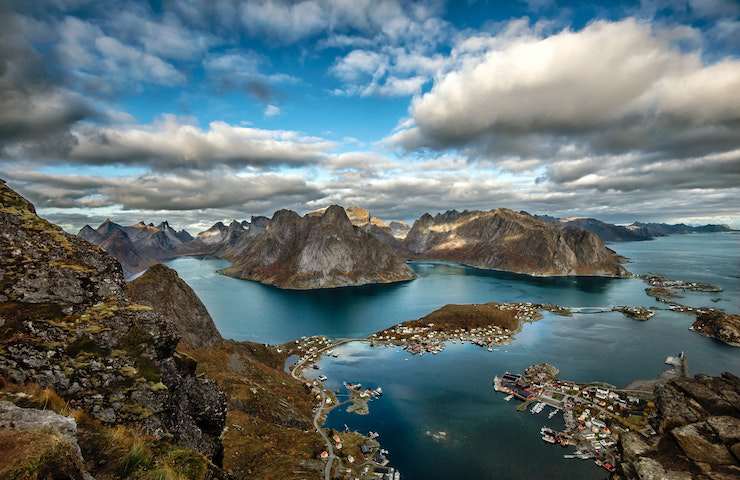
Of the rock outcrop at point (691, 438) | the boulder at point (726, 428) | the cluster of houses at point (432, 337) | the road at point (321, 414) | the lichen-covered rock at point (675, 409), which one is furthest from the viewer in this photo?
the cluster of houses at point (432, 337)

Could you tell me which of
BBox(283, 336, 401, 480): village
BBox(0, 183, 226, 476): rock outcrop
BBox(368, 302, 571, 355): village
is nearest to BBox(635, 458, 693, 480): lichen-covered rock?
BBox(283, 336, 401, 480): village

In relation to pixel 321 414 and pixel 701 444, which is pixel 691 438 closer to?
pixel 701 444

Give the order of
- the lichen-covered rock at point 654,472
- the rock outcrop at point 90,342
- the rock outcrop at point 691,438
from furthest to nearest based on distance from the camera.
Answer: the rock outcrop at point 691,438 → the lichen-covered rock at point 654,472 → the rock outcrop at point 90,342

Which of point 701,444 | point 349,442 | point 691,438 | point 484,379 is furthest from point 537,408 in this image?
point 349,442

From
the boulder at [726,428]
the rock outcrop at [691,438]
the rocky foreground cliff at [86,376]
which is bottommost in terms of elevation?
the rock outcrop at [691,438]

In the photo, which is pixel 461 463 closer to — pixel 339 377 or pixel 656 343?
pixel 339 377

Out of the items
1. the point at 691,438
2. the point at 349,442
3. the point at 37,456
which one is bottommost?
the point at 349,442

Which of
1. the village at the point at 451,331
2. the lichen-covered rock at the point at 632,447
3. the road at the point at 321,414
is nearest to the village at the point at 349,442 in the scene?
the road at the point at 321,414

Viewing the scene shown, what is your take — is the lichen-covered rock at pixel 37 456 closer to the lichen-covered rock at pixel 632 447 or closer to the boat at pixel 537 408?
the lichen-covered rock at pixel 632 447
